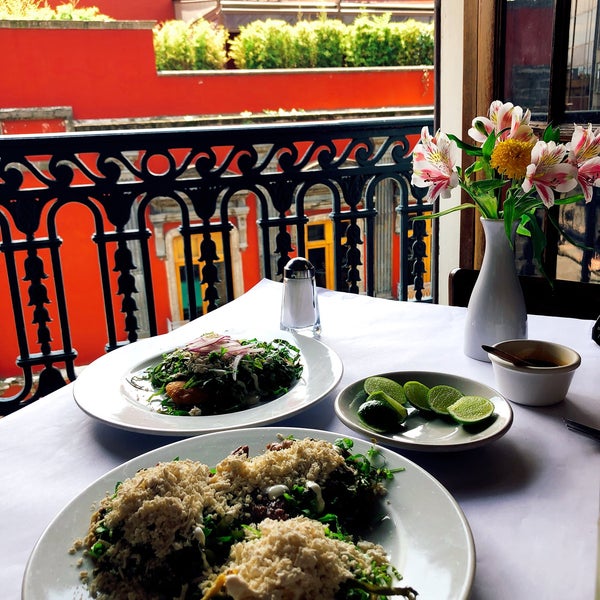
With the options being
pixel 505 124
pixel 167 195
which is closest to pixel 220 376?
pixel 505 124

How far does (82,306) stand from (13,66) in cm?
333

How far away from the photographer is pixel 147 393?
952 millimetres

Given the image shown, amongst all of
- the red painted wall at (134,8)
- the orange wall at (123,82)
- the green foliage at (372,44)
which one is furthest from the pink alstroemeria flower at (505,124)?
the red painted wall at (134,8)

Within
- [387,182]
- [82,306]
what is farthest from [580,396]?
[82,306]

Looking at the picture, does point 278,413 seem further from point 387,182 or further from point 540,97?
point 387,182

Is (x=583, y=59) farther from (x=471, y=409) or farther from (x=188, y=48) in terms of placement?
(x=188, y=48)

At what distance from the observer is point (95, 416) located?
32.4 inches

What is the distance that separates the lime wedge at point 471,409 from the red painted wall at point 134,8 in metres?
12.9

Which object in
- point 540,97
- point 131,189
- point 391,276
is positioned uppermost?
point 540,97

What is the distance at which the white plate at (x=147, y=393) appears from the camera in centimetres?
81

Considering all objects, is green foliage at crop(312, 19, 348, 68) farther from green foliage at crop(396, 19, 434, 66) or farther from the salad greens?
the salad greens

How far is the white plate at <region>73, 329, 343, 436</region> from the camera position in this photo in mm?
810

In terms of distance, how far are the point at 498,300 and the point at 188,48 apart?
1139 cm

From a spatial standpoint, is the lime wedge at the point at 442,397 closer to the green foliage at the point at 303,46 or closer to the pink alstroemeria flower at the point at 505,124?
the pink alstroemeria flower at the point at 505,124
